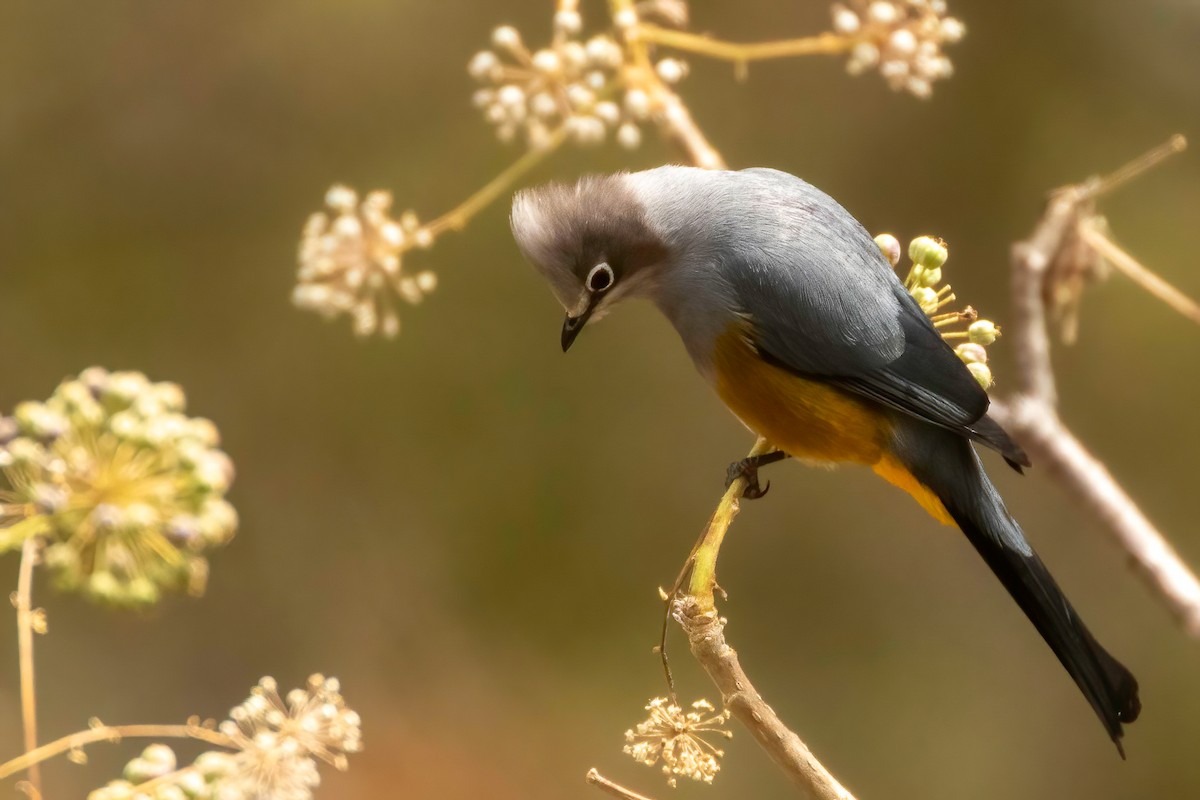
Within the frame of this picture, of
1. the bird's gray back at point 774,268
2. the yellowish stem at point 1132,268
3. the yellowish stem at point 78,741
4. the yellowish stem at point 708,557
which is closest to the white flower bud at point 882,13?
the bird's gray back at point 774,268

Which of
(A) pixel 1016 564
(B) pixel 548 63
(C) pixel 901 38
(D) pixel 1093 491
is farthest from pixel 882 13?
(D) pixel 1093 491

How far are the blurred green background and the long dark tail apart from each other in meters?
0.76

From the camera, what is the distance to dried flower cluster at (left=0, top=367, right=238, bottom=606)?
2.12 feet

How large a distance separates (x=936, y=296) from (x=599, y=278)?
325 mm

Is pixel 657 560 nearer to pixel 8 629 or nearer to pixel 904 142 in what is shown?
pixel 904 142

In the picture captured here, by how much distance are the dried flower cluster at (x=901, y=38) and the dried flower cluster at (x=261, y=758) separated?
860 millimetres

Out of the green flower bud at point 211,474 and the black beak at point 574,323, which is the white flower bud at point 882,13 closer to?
the black beak at point 574,323

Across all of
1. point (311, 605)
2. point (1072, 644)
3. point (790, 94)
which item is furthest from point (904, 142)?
point (311, 605)

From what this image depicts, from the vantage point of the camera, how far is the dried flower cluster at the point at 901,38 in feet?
3.85

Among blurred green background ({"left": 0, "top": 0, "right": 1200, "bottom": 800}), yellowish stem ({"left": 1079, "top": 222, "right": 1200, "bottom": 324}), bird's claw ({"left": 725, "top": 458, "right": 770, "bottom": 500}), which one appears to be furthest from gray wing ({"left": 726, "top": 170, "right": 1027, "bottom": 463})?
blurred green background ({"left": 0, "top": 0, "right": 1200, "bottom": 800})

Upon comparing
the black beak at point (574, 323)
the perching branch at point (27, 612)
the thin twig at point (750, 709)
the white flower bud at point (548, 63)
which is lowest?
the thin twig at point (750, 709)

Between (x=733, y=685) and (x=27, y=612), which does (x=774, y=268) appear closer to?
(x=733, y=685)

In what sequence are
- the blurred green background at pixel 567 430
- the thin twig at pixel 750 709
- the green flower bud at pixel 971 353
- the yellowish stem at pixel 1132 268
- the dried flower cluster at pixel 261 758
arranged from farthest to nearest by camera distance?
the blurred green background at pixel 567 430 < the yellowish stem at pixel 1132 268 < the green flower bud at pixel 971 353 < the thin twig at pixel 750 709 < the dried flower cluster at pixel 261 758

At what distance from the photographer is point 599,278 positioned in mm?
1088
